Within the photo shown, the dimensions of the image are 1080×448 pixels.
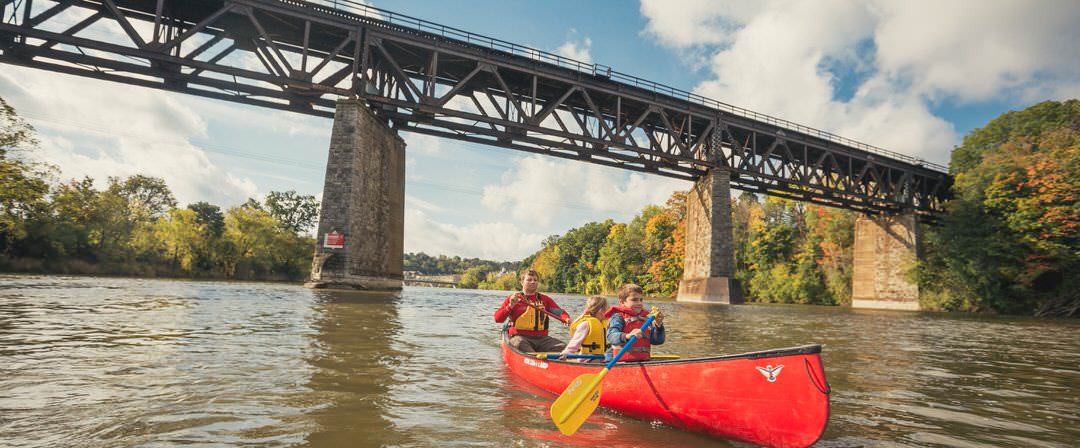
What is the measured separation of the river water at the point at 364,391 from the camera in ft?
12.9

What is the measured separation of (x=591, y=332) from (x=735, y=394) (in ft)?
7.53

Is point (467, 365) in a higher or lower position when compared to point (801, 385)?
lower

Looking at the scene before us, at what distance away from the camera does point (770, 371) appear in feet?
12.9

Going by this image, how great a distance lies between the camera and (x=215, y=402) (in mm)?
4602

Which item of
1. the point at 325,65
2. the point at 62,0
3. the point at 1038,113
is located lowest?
the point at 325,65

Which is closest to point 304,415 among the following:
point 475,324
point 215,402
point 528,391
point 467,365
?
point 215,402

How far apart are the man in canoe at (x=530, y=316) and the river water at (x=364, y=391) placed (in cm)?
64

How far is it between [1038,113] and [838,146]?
20756 millimetres

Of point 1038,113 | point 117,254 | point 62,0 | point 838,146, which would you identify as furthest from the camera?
point 117,254

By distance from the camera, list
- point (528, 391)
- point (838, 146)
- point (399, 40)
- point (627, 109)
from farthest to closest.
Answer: point (838, 146) < point (627, 109) < point (399, 40) < point (528, 391)

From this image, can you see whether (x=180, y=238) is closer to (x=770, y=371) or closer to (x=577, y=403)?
(x=577, y=403)

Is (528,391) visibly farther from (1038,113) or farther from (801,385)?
(1038,113)

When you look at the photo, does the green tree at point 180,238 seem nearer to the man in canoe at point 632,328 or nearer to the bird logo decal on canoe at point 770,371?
the man in canoe at point 632,328

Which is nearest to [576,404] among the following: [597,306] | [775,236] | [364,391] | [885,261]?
[597,306]
